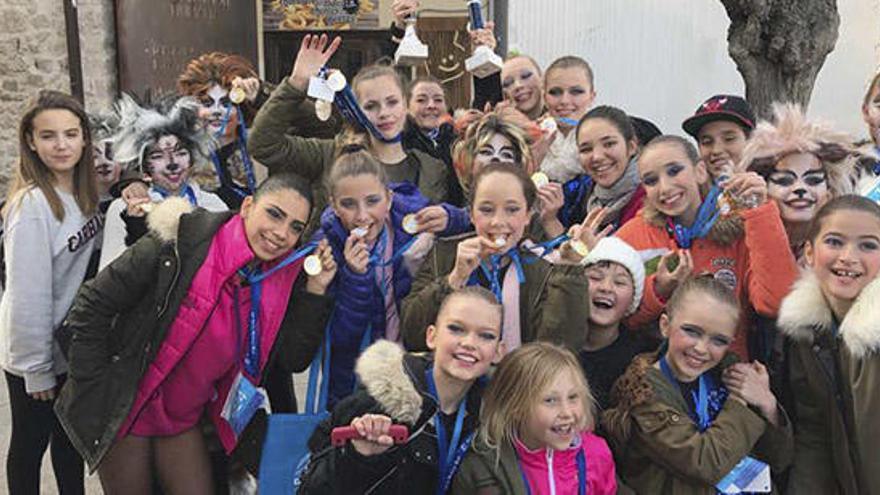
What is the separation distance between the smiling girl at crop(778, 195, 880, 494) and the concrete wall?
7283 mm

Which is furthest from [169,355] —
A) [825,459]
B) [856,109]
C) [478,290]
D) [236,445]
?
[856,109]

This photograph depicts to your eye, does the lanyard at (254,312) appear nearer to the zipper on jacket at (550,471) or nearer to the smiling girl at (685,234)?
the zipper on jacket at (550,471)

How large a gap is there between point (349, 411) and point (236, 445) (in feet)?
2.55

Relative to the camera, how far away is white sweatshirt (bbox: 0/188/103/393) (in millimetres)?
3273

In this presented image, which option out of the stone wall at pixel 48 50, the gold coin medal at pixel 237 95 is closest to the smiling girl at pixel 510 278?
the gold coin medal at pixel 237 95

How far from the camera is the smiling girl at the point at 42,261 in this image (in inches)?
129

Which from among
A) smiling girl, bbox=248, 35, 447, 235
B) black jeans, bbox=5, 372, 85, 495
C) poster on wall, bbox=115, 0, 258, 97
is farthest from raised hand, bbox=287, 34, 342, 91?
poster on wall, bbox=115, 0, 258, 97

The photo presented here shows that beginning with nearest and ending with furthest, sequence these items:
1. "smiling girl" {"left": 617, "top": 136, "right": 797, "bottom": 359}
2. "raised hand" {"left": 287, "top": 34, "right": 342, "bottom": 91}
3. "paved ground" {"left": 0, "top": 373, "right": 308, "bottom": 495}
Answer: "smiling girl" {"left": 617, "top": 136, "right": 797, "bottom": 359} < "raised hand" {"left": 287, "top": 34, "right": 342, "bottom": 91} < "paved ground" {"left": 0, "top": 373, "right": 308, "bottom": 495}

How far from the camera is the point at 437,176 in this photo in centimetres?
384

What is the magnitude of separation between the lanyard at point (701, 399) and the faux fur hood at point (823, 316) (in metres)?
0.33

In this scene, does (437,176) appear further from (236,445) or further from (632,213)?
(236,445)

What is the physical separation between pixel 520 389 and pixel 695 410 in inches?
25.4

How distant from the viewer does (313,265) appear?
9.96ft

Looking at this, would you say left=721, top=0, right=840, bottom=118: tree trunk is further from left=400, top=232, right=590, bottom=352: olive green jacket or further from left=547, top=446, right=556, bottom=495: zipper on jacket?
left=547, top=446, right=556, bottom=495: zipper on jacket
